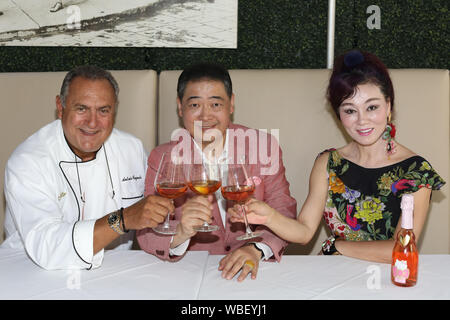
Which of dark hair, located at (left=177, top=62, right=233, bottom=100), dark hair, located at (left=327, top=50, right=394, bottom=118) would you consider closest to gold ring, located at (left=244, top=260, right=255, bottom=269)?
dark hair, located at (left=327, top=50, right=394, bottom=118)

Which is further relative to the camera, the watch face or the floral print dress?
the floral print dress

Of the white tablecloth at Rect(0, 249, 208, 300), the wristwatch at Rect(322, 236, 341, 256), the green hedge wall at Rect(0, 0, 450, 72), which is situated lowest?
the wristwatch at Rect(322, 236, 341, 256)

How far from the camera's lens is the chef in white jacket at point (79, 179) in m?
1.53

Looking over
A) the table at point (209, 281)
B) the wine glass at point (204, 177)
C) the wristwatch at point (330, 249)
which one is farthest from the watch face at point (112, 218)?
the wristwatch at point (330, 249)

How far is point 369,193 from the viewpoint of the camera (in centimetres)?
192

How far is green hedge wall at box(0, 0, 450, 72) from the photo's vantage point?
9.14 ft

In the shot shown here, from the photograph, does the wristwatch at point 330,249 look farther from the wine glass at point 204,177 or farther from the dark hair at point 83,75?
the dark hair at point 83,75

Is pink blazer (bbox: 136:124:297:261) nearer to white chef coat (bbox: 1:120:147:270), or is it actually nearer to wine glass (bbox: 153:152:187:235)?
white chef coat (bbox: 1:120:147:270)

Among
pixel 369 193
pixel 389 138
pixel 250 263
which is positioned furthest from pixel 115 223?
pixel 389 138

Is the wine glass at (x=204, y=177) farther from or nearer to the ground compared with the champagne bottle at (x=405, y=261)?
farther from the ground

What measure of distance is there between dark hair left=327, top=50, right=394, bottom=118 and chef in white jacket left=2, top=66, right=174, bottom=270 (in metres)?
0.84

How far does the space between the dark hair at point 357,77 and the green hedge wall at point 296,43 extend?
0.93 meters

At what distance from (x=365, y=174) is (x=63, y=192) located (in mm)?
1206
